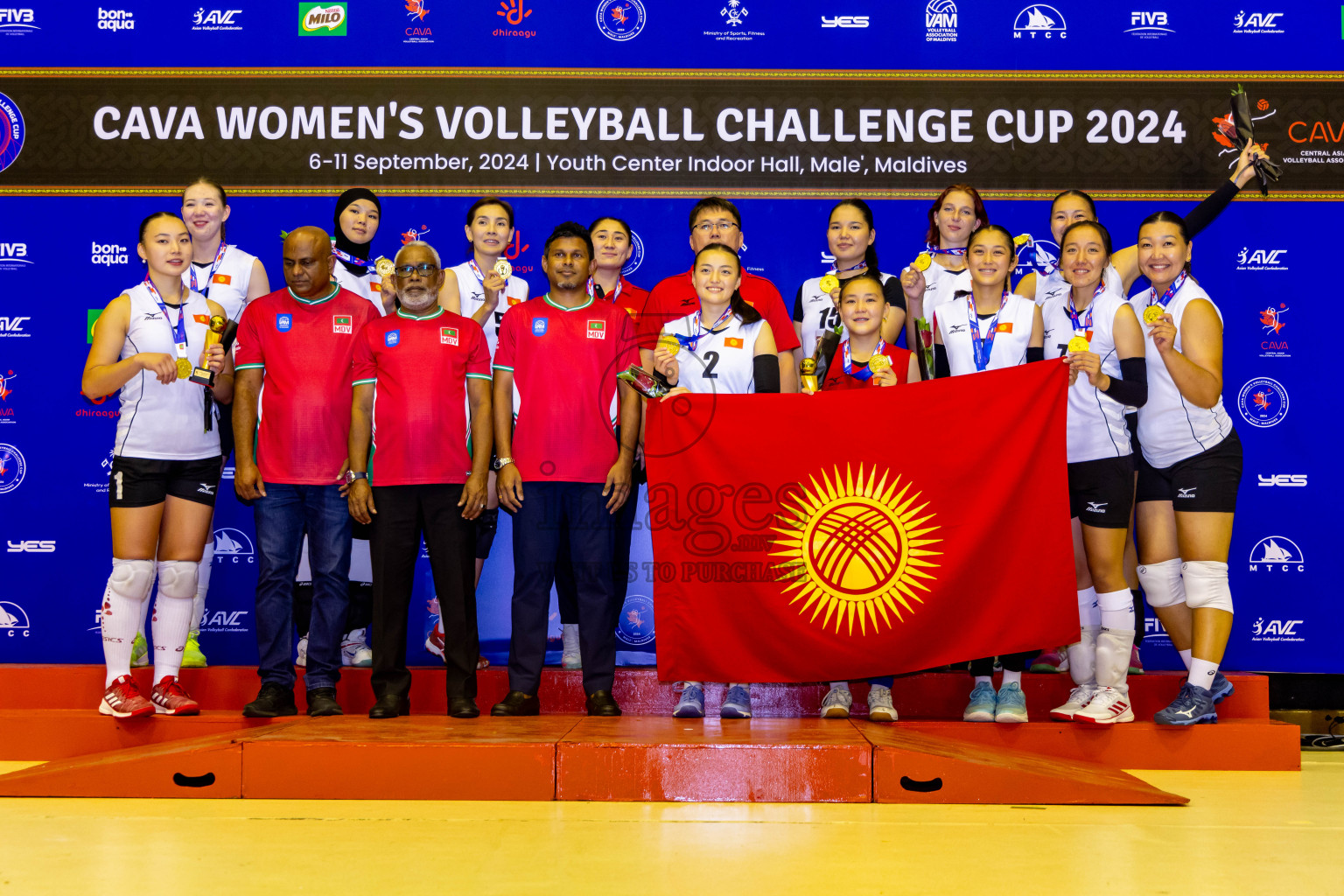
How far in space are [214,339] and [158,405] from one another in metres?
0.35

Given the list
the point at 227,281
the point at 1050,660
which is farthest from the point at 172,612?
the point at 1050,660

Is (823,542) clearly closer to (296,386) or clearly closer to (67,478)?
(296,386)

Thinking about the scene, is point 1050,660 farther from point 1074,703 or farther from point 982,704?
point 982,704

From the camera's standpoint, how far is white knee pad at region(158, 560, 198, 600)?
13.8ft

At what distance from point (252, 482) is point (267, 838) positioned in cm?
160

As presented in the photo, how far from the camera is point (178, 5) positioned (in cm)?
577

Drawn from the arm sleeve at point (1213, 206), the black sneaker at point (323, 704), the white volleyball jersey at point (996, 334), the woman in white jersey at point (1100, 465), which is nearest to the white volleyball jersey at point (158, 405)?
the black sneaker at point (323, 704)

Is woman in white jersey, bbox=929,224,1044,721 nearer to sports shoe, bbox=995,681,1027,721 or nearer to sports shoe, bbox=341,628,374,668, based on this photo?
sports shoe, bbox=995,681,1027,721

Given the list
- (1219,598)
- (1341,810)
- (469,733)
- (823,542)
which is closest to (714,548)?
(823,542)

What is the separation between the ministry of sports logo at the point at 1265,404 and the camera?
555cm

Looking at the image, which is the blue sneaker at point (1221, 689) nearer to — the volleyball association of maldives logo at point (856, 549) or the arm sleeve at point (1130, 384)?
the arm sleeve at point (1130, 384)

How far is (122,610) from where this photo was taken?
13.8 feet

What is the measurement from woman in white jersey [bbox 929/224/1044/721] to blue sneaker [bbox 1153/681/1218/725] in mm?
541

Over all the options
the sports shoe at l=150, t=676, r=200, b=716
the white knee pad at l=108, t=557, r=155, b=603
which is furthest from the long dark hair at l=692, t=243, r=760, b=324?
the sports shoe at l=150, t=676, r=200, b=716
